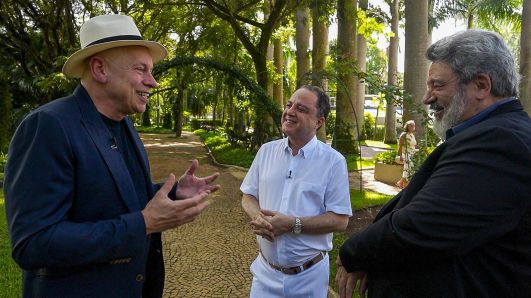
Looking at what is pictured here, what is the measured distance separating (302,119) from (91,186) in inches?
65.5

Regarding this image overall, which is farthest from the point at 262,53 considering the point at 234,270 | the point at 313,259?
the point at 313,259

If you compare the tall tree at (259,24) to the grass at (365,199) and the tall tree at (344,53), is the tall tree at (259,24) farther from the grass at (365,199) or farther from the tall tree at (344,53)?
the grass at (365,199)

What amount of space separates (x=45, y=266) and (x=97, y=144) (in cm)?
55

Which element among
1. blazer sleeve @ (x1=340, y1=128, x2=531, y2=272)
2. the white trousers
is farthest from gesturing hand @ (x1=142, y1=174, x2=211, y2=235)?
the white trousers

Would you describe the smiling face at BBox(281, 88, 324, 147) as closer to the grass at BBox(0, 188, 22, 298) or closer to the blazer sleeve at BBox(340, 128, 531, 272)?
the blazer sleeve at BBox(340, 128, 531, 272)

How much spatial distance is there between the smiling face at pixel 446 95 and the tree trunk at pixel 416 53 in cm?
718

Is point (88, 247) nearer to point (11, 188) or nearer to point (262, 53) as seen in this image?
point (11, 188)

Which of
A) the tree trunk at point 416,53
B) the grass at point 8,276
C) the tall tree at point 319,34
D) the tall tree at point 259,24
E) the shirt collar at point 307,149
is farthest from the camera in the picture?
the tall tree at point 259,24

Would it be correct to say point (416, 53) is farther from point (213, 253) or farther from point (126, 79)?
point (126, 79)

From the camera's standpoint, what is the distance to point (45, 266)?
5.45ft

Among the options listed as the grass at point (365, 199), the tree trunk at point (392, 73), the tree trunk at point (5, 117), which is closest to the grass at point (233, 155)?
the grass at point (365, 199)

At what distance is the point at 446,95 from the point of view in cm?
186

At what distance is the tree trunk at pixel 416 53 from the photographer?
354 inches

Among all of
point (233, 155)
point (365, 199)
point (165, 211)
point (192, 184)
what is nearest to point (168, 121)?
point (233, 155)
